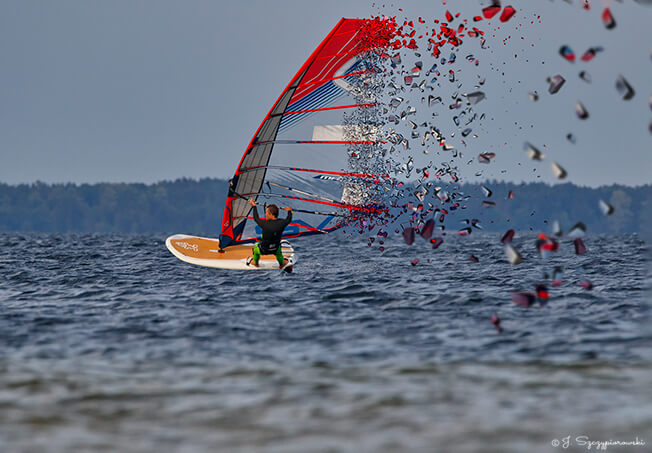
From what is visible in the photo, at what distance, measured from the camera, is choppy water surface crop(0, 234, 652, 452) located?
6.60 metres

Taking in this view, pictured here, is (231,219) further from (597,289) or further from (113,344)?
(113,344)

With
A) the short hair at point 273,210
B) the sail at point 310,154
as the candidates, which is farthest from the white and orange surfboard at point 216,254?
the short hair at point 273,210

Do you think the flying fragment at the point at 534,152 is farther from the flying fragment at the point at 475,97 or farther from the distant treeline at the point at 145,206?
the distant treeline at the point at 145,206

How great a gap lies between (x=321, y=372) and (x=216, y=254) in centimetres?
1477

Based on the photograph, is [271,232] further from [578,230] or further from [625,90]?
[625,90]

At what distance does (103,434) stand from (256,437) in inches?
56.5

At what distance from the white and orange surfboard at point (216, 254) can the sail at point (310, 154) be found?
73 centimetres

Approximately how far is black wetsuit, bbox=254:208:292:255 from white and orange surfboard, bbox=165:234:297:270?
1222 mm

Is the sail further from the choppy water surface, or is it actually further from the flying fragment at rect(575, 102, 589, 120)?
the flying fragment at rect(575, 102, 589, 120)

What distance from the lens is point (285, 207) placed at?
23.8 meters

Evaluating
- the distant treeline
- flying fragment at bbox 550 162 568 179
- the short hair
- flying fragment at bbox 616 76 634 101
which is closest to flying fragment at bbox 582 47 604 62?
flying fragment at bbox 616 76 634 101

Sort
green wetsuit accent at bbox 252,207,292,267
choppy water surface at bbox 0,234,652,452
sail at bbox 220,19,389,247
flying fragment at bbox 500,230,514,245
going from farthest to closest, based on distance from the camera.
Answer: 1. sail at bbox 220,19,389,247
2. green wetsuit accent at bbox 252,207,292,267
3. flying fragment at bbox 500,230,514,245
4. choppy water surface at bbox 0,234,652,452

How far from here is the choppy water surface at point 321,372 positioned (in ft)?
21.6

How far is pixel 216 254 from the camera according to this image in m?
23.2
